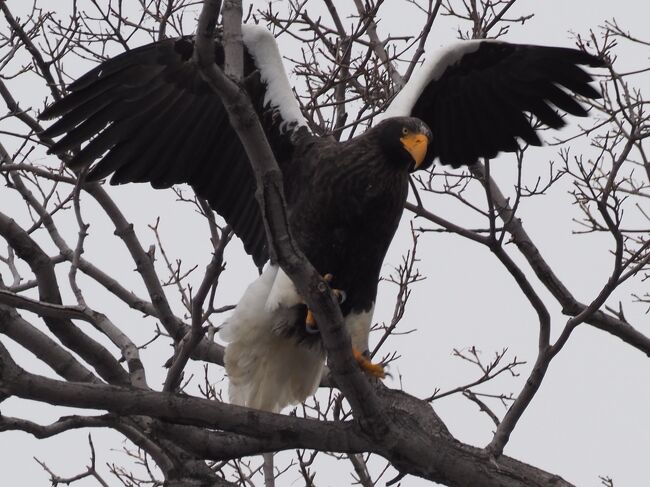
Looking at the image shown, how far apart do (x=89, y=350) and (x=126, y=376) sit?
17 centimetres

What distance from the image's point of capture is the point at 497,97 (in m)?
5.66

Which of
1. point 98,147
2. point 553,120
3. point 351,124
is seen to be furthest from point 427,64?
point 98,147

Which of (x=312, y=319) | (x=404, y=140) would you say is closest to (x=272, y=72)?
(x=404, y=140)

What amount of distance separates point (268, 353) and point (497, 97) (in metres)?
1.93

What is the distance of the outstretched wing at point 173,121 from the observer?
4.84 m

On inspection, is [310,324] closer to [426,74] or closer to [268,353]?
[268,353]

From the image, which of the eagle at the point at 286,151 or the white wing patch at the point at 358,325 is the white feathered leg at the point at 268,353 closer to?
the eagle at the point at 286,151

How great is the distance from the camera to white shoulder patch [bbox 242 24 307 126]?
480 cm

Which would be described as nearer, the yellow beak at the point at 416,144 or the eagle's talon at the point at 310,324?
the yellow beak at the point at 416,144

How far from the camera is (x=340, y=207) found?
4.62 m

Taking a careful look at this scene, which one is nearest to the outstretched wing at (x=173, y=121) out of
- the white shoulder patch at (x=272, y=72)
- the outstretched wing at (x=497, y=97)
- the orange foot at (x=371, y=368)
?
the white shoulder patch at (x=272, y=72)

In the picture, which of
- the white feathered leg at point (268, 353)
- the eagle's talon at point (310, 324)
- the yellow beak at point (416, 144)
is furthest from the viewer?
the white feathered leg at point (268, 353)

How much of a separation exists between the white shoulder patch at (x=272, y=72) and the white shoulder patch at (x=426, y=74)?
16.7 inches

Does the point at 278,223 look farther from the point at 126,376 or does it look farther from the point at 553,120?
the point at 553,120
